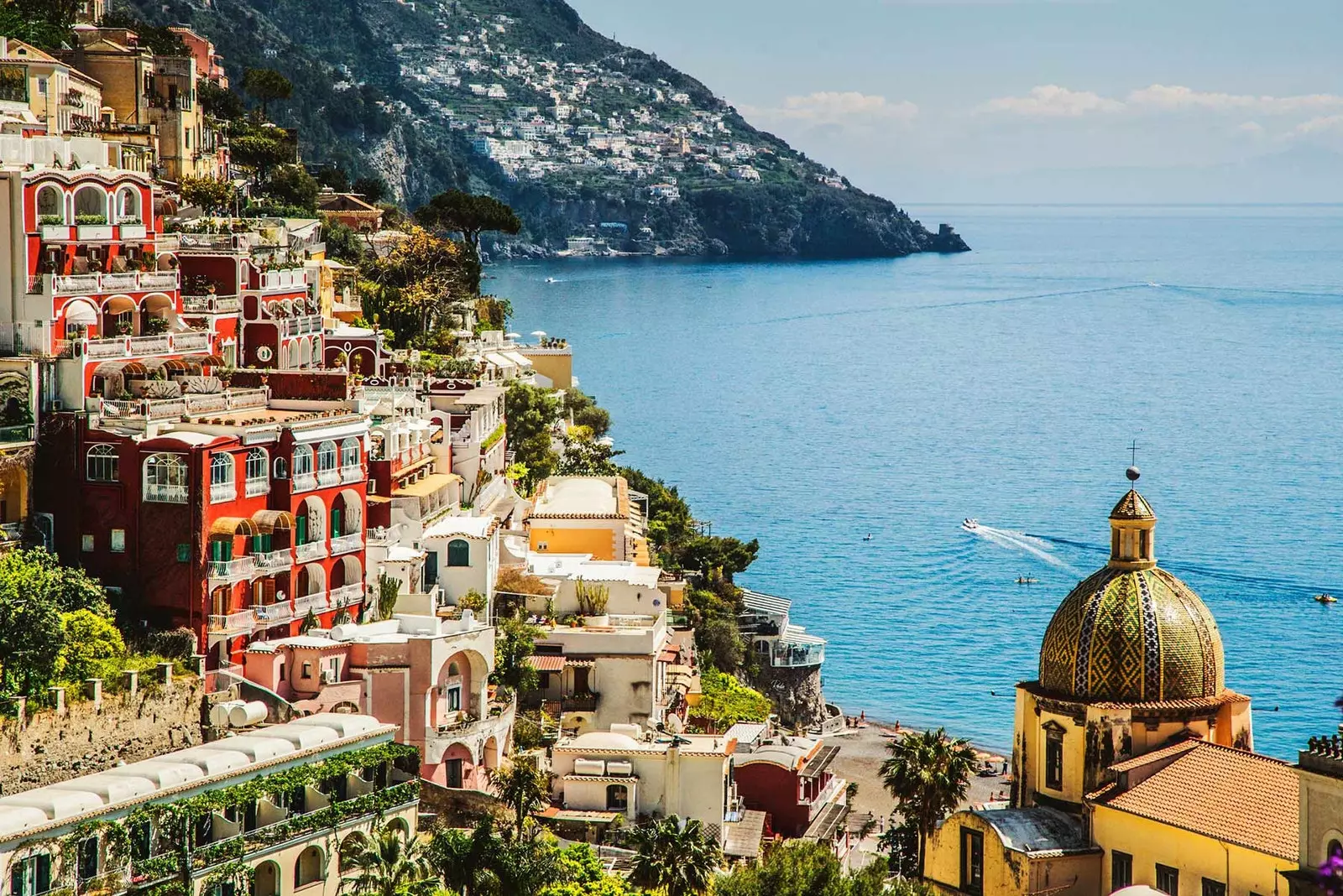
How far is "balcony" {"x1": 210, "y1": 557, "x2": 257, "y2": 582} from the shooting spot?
3872 cm

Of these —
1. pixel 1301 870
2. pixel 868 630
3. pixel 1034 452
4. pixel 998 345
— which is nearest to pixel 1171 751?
pixel 1301 870

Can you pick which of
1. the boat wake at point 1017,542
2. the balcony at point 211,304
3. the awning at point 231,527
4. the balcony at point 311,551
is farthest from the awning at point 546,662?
the boat wake at point 1017,542

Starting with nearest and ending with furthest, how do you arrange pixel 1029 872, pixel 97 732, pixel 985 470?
pixel 97 732, pixel 1029 872, pixel 985 470

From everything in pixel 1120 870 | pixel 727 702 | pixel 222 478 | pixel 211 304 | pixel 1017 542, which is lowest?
pixel 1017 542

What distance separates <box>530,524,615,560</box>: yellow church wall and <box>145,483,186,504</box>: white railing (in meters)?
17.5

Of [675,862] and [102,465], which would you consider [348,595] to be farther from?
[675,862]

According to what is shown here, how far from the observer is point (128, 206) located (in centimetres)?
4559

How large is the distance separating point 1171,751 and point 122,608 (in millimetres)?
19405

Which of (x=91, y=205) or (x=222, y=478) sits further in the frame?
(x=91, y=205)

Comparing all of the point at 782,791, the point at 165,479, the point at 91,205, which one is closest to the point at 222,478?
the point at 165,479

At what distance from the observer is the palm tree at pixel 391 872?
3275 cm

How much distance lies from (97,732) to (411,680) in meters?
7.45

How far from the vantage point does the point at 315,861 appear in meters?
33.9

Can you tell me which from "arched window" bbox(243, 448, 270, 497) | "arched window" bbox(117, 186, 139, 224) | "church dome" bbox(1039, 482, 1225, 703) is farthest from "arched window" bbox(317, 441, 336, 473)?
"church dome" bbox(1039, 482, 1225, 703)
